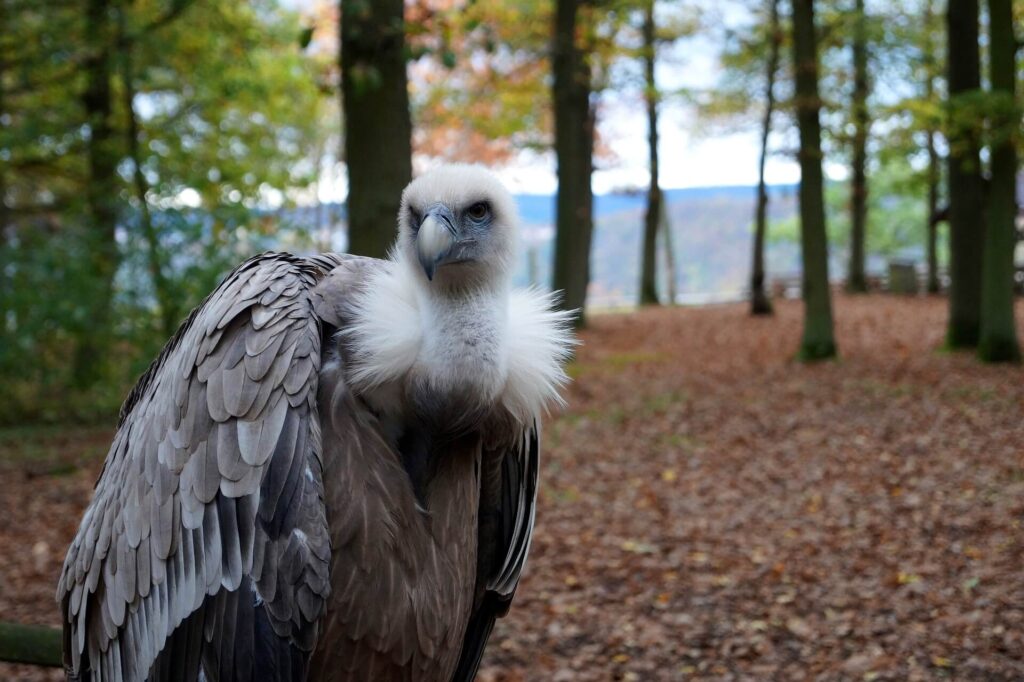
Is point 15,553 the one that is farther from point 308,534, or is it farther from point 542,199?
point 542,199

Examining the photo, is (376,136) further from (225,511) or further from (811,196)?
(811,196)

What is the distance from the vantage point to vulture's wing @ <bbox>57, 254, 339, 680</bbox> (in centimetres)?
221

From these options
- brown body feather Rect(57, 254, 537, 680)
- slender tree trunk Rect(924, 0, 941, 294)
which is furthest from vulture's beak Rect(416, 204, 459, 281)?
slender tree trunk Rect(924, 0, 941, 294)

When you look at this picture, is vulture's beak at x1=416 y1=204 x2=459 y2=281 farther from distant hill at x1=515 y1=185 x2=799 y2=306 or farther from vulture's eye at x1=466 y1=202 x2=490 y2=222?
distant hill at x1=515 y1=185 x2=799 y2=306

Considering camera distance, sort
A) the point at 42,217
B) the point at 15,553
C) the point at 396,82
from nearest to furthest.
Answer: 1. the point at 396,82
2. the point at 15,553
3. the point at 42,217

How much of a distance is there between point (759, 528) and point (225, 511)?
17.8 ft

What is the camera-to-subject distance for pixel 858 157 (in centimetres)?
2334

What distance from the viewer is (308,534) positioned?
7.27 feet

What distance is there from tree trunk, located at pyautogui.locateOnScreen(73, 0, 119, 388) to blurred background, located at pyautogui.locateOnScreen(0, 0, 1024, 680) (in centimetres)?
4

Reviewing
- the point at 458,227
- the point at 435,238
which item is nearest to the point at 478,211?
the point at 458,227

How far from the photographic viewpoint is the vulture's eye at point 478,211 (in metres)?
2.45

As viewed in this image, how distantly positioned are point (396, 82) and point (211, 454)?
12.2 ft

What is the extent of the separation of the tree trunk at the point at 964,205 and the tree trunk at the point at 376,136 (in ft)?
29.9

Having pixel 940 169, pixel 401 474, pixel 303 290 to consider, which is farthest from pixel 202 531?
pixel 940 169
